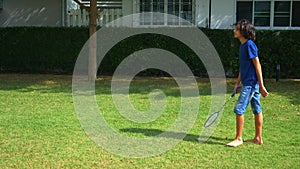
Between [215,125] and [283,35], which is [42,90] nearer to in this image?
[215,125]

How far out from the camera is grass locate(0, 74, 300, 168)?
17.7 ft

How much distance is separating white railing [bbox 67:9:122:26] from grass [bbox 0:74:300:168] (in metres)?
4.89

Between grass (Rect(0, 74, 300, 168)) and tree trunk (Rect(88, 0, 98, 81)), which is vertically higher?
tree trunk (Rect(88, 0, 98, 81))

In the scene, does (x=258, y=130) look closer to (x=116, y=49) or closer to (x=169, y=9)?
(x=116, y=49)

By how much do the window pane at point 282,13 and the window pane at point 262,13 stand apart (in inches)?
11.3

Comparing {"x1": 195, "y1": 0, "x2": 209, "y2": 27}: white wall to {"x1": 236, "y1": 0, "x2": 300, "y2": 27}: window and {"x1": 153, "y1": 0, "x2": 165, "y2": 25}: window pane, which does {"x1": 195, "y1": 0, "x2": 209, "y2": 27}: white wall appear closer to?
{"x1": 236, "y1": 0, "x2": 300, "y2": 27}: window

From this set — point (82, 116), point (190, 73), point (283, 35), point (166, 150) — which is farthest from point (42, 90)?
point (283, 35)

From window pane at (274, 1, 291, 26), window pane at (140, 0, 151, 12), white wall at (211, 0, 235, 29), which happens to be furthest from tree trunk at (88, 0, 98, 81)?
window pane at (274, 1, 291, 26)

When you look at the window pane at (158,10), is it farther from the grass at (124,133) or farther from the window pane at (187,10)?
the grass at (124,133)

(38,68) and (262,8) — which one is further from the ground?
(262,8)

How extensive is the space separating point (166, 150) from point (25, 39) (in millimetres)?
10705

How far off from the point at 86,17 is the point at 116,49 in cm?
219

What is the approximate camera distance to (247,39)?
6.12 metres

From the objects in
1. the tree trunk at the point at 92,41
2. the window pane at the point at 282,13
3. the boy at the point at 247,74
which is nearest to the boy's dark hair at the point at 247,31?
→ the boy at the point at 247,74
